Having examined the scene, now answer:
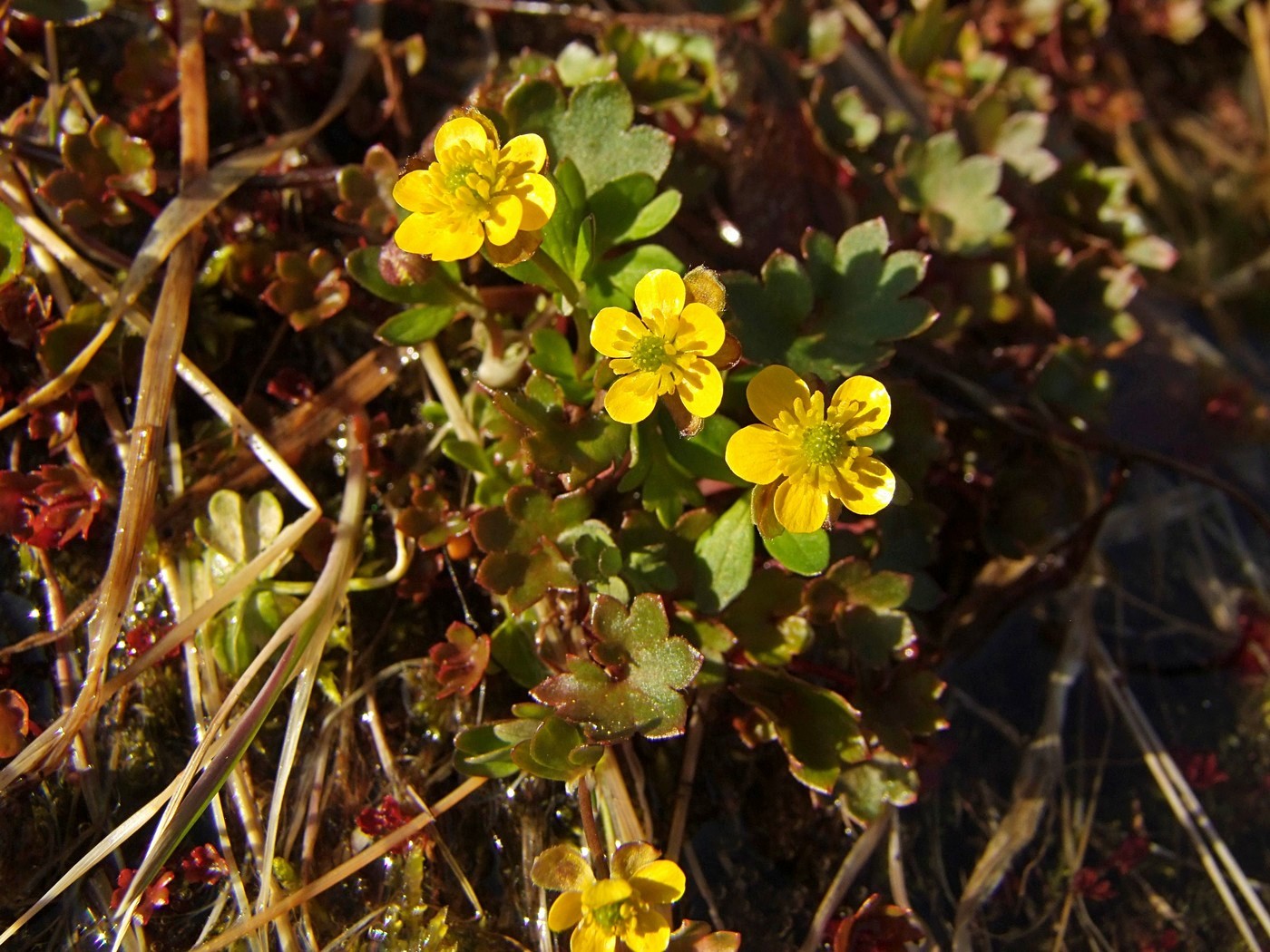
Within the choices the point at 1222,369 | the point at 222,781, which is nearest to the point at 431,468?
the point at 222,781

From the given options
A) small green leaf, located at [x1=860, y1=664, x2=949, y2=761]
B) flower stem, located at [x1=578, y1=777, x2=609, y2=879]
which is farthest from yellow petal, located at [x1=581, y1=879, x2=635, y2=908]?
small green leaf, located at [x1=860, y1=664, x2=949, y2=761]

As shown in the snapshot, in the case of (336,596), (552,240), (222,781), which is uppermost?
(552,240)

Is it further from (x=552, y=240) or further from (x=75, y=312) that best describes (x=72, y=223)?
(x=552, y=240)

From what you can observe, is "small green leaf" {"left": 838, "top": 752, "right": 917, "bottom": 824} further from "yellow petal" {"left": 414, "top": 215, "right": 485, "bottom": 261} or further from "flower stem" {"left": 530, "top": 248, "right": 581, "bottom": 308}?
"yellow petal" {"left": 414, "top": 215, "right": 485, "bottom": 261}

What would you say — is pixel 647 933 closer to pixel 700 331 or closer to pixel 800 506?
pixel 800 506

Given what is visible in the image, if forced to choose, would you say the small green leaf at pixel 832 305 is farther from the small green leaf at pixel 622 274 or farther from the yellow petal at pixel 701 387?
the yellow petal at pixel 701 387
